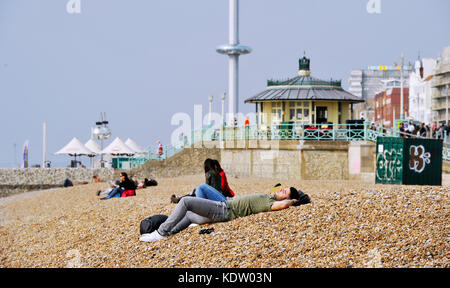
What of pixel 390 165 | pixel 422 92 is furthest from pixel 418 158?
pixel 422 92

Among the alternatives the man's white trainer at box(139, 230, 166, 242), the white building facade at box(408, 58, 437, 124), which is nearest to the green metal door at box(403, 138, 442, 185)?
the man's white trainer at box(139, 230, 166, 242)

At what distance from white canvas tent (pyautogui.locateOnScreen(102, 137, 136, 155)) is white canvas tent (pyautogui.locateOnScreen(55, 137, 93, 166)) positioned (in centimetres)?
143

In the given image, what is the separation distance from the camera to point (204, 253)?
9453 mm

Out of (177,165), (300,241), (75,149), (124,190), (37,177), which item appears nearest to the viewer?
(300,241)

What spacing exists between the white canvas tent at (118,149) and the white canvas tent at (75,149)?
1.43 meters

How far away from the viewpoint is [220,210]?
1060 centimetres

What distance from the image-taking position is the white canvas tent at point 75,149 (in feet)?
139

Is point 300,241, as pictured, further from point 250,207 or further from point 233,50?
point 233,50

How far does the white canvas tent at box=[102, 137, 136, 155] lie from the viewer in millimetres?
41025

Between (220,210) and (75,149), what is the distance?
33.2 metres

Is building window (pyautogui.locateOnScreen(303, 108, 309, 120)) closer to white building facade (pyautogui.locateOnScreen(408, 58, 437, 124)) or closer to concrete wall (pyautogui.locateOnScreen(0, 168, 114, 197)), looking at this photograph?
concrete wall (pyautogui.locateOnScreen(0, 168, 114, 197))
